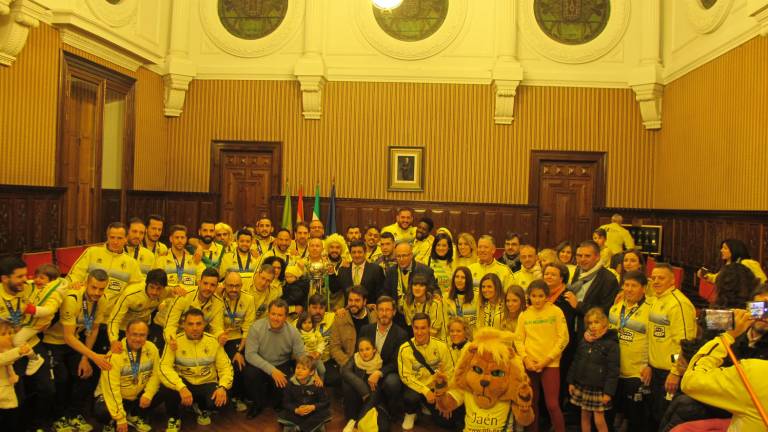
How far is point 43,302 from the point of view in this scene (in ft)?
14.7

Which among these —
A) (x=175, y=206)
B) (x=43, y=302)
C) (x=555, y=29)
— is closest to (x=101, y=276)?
(x=43, y=302)

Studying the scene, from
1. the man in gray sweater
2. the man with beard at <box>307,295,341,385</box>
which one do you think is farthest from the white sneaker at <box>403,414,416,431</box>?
the man in gray sweater

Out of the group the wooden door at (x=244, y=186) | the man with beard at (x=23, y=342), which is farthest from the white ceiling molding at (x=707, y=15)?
the man with beard at (x=23, y=342)

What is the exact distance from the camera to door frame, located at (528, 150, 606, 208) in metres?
11.5

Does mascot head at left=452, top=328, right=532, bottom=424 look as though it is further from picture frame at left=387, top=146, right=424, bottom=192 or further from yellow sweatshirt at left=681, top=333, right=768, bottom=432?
picture frame at left=387, top=146, right=424, bottom=192

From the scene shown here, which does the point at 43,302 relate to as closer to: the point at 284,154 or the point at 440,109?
the point at 284,154

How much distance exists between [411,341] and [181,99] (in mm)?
8929

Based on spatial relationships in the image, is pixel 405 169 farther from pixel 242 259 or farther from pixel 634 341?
pixel 634 341

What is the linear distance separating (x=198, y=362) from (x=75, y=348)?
3.13 feet

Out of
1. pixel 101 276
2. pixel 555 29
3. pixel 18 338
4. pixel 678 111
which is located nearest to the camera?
pixel 18 338

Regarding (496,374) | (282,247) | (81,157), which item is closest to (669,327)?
(496,374)

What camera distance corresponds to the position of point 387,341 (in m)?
5.04

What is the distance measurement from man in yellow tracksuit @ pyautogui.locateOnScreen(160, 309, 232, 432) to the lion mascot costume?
6.42ft

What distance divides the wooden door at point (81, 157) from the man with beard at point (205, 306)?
16.4 ft
